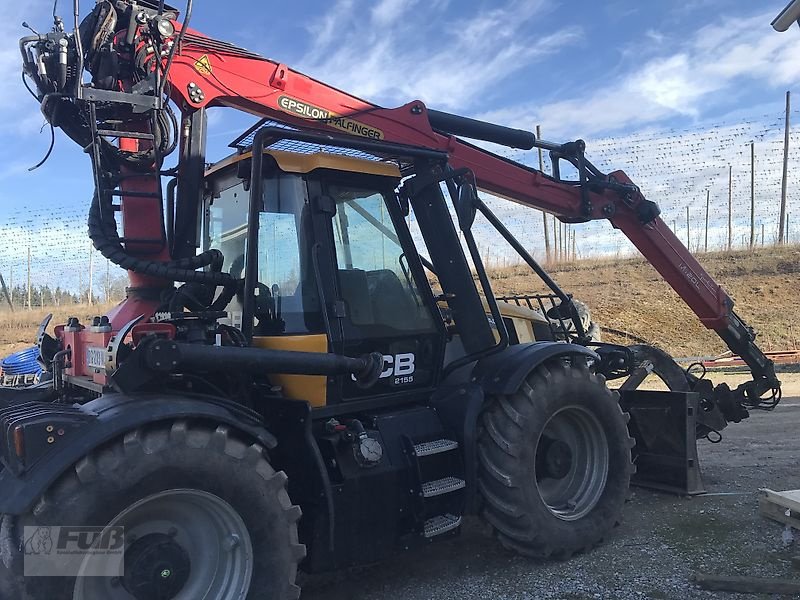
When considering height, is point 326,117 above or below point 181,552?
above

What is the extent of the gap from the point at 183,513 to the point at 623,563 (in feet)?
9.38

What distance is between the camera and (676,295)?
23469 millimetres

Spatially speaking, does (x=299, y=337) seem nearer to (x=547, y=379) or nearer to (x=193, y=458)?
(x=193, y=458)

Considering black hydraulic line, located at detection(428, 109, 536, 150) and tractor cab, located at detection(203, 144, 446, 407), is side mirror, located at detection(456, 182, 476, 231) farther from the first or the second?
black hydraulic line, located at detection(428, 109, 536, 150)

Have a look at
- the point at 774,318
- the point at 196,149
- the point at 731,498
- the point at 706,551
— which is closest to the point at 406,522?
the point at 706,551

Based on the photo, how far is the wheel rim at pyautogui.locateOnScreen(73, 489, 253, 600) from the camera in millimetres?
3195

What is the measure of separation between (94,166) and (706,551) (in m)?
4.77

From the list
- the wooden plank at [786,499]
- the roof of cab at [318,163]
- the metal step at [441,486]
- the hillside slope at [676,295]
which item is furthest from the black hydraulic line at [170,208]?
the hillside slope at [676,295]

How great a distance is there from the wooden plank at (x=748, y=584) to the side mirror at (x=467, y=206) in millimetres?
2593

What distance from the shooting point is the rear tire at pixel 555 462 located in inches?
177

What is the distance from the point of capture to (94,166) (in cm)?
450

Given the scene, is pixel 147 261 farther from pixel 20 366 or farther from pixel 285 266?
pixel 20 366

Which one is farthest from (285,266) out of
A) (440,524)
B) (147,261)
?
(440,524)

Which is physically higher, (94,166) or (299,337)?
(94,166)
